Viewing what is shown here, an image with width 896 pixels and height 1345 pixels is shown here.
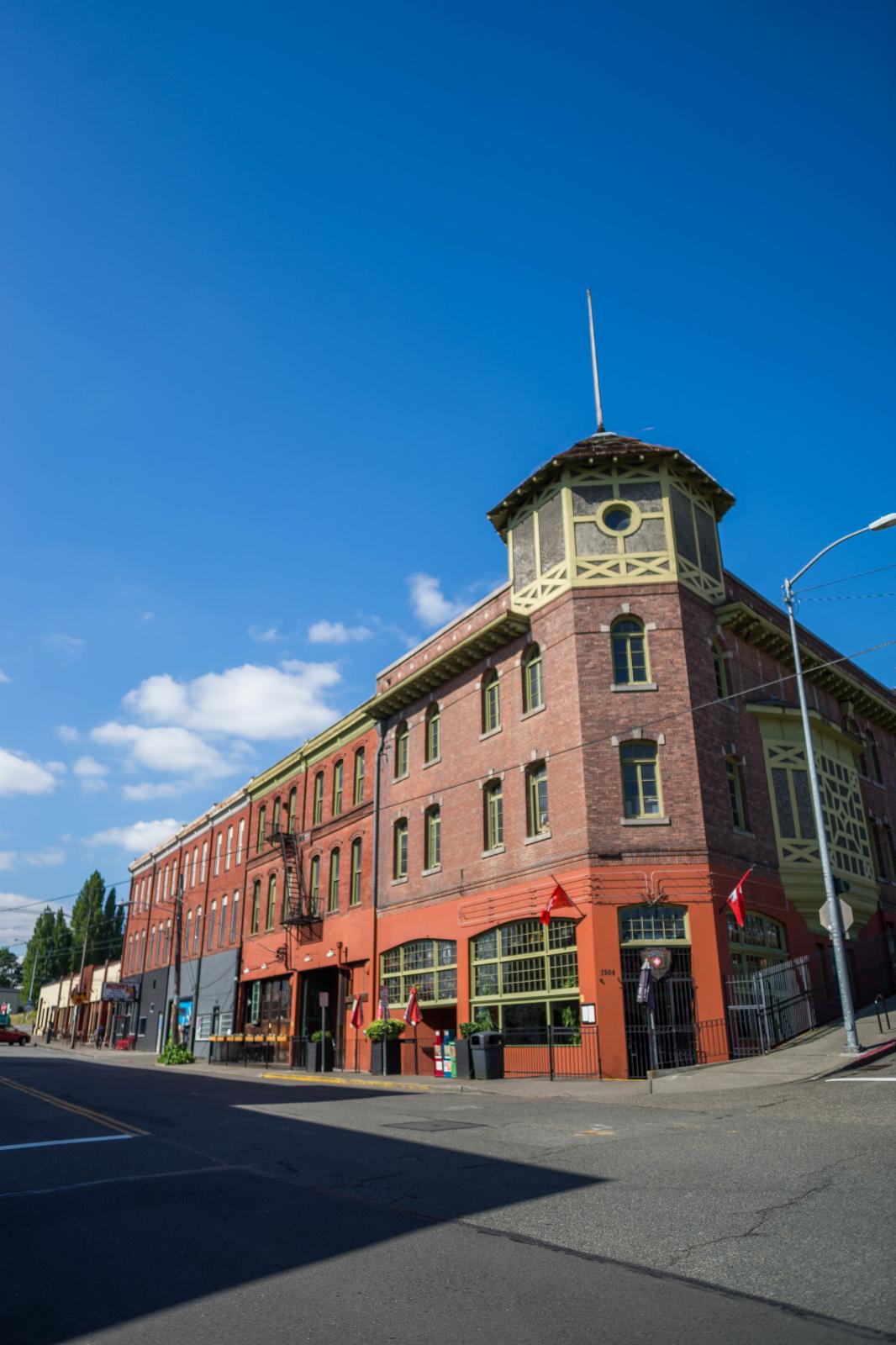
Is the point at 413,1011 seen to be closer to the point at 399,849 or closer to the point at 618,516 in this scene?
the point at 399,849

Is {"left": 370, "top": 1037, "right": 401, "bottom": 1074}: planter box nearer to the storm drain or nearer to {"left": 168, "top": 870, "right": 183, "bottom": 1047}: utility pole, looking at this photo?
the storm drain

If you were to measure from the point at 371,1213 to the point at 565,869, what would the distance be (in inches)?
636

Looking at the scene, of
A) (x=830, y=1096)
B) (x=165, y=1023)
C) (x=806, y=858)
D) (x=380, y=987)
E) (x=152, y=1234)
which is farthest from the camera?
(x=165, y=1023)

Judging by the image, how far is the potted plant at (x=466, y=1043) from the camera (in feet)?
74.3

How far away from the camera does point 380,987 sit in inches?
1185

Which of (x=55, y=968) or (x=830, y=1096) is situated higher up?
(x=55, y=968)

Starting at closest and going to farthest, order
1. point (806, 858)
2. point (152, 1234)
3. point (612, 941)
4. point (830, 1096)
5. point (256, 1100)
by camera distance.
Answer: point (152, 1234), point (830, 1096), point (256, 1100), point (612, 941), point (806, 858)

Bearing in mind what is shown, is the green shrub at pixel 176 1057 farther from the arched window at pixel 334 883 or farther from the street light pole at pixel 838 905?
the street light pole at pixel 838 905

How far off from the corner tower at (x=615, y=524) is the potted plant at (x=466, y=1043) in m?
11.0

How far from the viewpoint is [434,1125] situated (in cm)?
1238

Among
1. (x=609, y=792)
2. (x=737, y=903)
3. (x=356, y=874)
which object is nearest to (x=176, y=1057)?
(x=356, y=874)

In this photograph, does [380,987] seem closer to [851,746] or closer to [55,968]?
[851,746]

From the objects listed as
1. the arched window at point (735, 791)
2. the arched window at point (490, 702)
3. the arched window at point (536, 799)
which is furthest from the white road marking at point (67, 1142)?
the arched window at point (490, 702)

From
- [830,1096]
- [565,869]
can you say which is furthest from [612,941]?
[830,1096]
